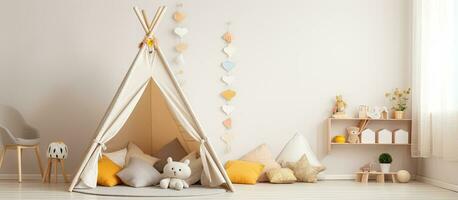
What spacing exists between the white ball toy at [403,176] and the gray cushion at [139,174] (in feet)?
7.92

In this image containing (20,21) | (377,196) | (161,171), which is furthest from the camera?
(20,21)

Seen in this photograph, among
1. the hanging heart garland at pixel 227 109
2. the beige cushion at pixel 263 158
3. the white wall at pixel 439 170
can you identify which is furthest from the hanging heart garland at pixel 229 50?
the white wall at pixel 439 170

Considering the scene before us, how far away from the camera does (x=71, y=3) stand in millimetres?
6594

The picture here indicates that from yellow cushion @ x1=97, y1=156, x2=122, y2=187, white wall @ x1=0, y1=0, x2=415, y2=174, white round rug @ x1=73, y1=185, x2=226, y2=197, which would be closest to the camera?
white round rug @ x1=73, y1=185, x2=226, y2=197

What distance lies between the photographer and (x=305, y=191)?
5.62 m

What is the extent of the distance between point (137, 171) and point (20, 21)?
2.09 metres

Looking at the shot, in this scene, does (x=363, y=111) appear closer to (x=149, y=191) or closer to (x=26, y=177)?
Answer: (x=149, y=191)

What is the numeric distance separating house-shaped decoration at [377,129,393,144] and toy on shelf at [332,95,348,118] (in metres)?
0.38

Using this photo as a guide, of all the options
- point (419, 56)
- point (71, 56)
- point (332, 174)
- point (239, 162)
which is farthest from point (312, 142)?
point (71, 56)

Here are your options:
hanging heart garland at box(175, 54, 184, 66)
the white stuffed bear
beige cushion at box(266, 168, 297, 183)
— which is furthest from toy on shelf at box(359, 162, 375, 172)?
hanging heart garland at box(175, 54, 184, 66)

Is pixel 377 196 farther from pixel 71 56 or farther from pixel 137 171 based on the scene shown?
pixel 71 56

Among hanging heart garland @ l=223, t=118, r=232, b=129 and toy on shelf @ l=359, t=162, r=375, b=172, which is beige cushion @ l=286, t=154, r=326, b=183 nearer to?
toy on shelf @ l=359, t=162, r=375, b=172

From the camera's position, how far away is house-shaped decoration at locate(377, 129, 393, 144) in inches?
263

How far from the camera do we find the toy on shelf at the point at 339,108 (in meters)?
6.68
